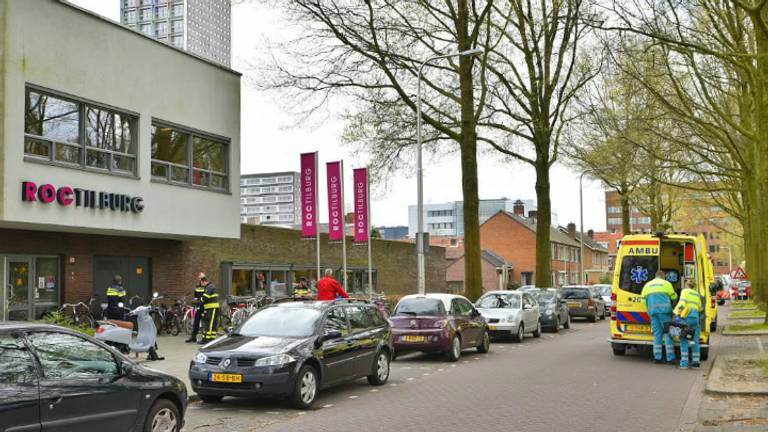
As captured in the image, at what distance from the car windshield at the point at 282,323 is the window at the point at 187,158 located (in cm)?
985

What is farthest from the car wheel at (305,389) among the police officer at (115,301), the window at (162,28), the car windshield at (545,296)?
the window at (162,28)

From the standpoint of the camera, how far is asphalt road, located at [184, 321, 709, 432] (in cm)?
920

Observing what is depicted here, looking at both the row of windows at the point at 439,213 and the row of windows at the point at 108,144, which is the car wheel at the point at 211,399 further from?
the row of windows at the point at 439,213

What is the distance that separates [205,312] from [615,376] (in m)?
9.92

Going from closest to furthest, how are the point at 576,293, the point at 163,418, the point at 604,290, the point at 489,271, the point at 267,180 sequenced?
1. the point at 163,418
2. the point at 576,293
3. the point at 604,290
4. the point at 489,271
5. the point at 267,180

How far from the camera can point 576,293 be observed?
3191 centimetres

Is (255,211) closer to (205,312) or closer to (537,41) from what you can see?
(537,41)

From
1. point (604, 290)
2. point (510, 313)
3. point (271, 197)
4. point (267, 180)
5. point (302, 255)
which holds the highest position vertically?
point (267, 180)

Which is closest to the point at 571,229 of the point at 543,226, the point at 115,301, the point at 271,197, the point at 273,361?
the point at 271,197

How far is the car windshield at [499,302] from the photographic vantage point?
2189cm

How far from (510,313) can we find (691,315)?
24.3 ft

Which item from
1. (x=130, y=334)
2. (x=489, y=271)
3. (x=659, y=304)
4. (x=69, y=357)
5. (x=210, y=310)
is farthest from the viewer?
(x=489, y=271)

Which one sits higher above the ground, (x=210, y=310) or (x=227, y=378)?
(x=210, y=310)

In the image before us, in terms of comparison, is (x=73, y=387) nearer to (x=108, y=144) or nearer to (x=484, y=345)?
(x=484, y=345)
